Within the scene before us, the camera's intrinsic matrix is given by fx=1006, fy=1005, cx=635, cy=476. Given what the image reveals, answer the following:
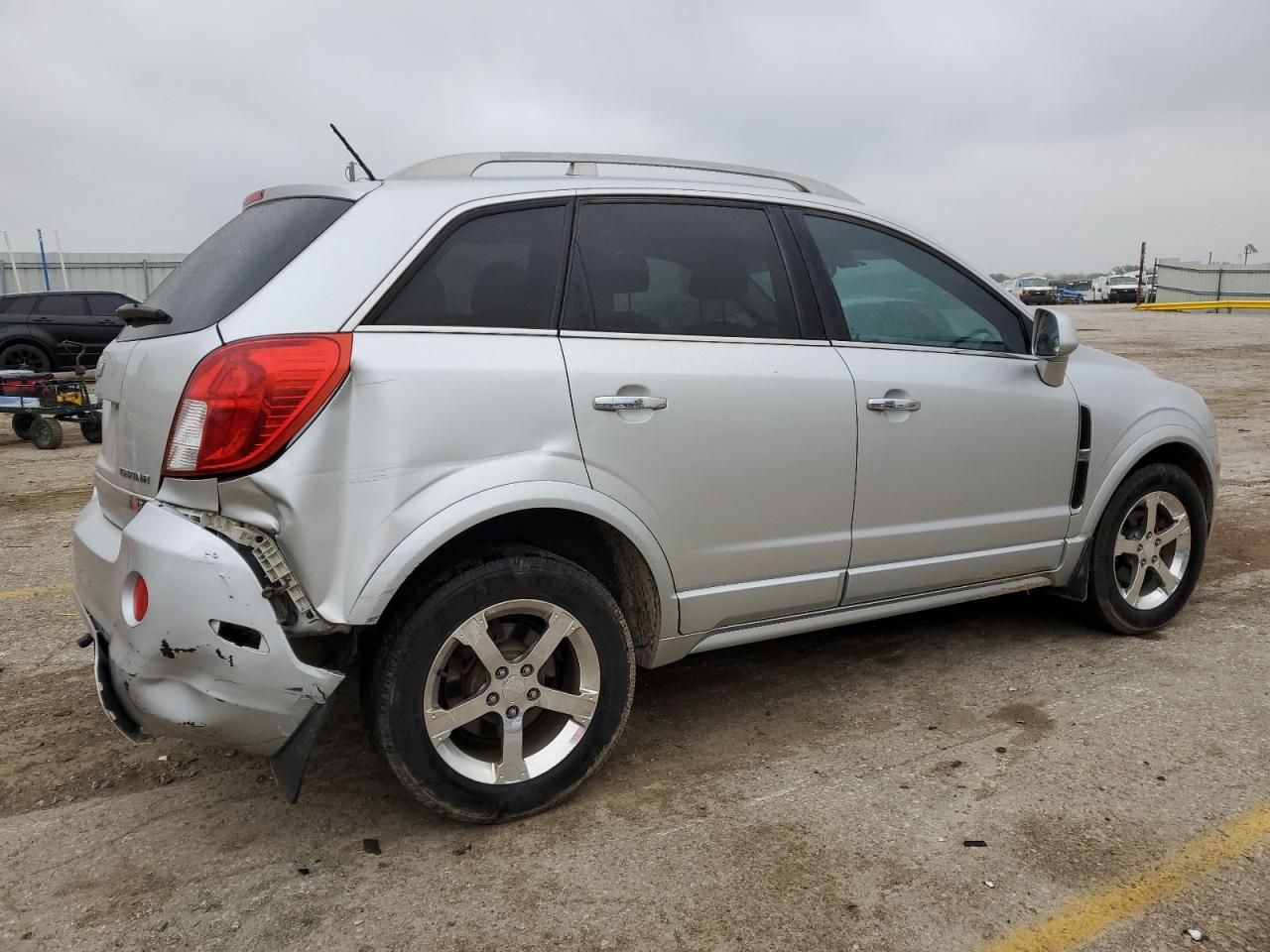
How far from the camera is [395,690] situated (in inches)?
102

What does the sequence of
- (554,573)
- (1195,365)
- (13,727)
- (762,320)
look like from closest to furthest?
(554,573) → (762,320) → (13,727) → (1195,365)

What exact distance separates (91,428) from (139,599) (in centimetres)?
1003

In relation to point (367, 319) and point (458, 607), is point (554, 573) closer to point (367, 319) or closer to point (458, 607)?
point (458, 607)

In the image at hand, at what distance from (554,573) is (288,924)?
1063 millimetres

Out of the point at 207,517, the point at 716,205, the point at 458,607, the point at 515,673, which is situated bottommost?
the point at 515,673

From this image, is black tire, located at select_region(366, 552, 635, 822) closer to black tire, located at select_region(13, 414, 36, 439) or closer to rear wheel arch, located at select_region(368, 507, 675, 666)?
rear wheel arch, located at select_region(368, 507, 675, 666)

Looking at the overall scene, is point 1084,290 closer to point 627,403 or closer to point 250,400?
point 627,403

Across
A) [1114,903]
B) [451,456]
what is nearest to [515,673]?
[451,456]

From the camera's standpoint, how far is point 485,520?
2.66 meters

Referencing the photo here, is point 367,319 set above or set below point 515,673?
above

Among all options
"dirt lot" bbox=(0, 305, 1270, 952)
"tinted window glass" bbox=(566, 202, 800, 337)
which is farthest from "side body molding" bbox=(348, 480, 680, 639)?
"dirt lot" bbox=(0, 305, 1270, 952)

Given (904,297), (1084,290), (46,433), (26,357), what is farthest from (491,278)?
(1084,290)

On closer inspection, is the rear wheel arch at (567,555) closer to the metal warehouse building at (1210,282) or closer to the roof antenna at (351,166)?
the roof antenna at (351,166)

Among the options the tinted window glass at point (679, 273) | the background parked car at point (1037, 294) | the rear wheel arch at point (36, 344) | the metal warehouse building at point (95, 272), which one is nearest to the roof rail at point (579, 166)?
the tinted window glass at point (679, 273)
